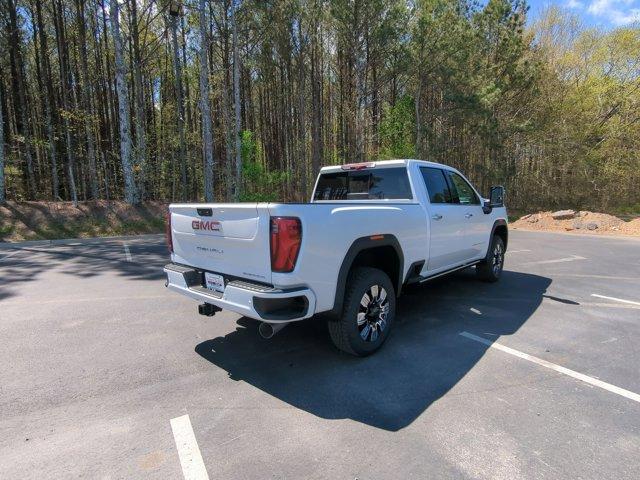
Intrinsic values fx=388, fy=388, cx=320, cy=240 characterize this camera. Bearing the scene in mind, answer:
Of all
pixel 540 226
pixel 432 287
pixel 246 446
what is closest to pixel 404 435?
pixel 246 446

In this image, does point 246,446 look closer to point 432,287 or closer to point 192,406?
point 192,406

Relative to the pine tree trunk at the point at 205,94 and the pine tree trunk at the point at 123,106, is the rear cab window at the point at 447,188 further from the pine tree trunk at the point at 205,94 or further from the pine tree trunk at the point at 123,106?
the pine tree trunk at the point at 123,106

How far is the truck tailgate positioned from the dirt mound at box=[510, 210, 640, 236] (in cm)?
1590

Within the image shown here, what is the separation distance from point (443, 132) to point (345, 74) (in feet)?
21.2

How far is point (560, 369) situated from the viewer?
11.5ft

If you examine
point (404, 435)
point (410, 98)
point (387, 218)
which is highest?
point (410, 98)

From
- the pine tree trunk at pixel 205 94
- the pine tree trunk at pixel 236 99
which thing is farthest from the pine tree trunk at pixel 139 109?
the pine tree trunk at pixel 236 99

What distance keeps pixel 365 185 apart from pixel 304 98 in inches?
730

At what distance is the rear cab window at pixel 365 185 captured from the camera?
15.5ft

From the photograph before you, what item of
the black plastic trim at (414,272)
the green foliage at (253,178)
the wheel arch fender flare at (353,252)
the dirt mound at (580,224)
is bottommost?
the dirt mound at (580,224)

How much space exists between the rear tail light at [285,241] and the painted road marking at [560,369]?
2.43 m

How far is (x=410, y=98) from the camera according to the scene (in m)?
21.6

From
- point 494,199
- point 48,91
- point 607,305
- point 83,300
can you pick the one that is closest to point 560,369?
point 607,305

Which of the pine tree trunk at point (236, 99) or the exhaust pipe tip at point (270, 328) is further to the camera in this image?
the pine tree trunk at point (236, 99)
